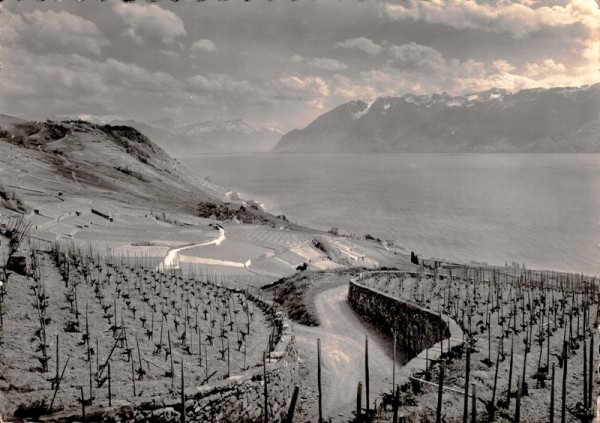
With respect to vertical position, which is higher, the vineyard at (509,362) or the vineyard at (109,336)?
the vineyard at (109,336)

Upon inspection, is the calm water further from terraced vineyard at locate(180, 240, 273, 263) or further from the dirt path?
the dirt path

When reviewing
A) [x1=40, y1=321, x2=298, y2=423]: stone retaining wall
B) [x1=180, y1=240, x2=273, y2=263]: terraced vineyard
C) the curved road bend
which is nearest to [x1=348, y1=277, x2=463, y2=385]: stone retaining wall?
the curved road bend

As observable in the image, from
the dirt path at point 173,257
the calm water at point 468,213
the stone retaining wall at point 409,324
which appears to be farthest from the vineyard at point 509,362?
the calm water at point 468,213

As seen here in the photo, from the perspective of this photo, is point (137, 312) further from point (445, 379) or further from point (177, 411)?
point (445, 379)

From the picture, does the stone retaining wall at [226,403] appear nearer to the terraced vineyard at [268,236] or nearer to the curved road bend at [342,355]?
the curved road bend at [342,355]

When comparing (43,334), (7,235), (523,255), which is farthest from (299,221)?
(43,334)

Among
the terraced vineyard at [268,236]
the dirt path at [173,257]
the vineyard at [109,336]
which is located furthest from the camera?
the terraced vineyard at [268,236]
